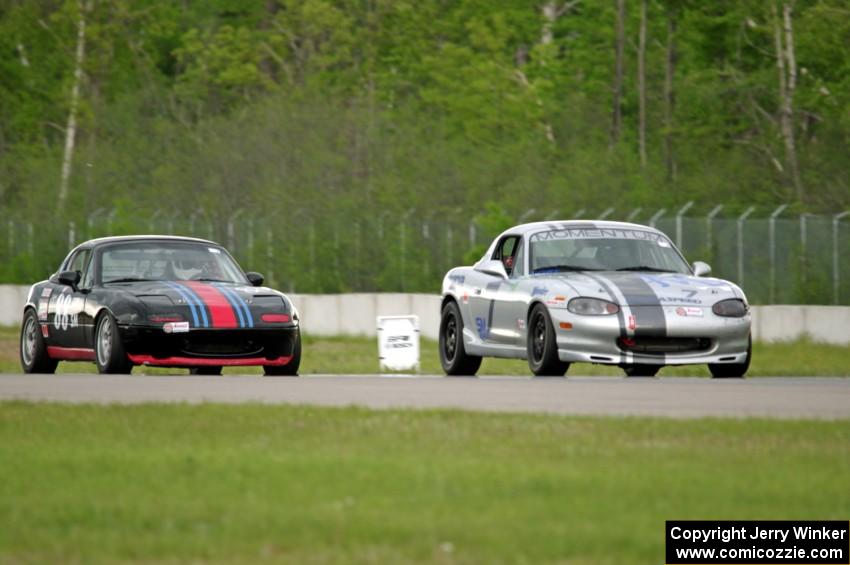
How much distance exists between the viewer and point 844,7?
41000 millimetres

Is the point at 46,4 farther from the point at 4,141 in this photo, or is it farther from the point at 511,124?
the point at 511,124

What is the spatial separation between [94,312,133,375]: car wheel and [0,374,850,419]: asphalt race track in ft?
1.34

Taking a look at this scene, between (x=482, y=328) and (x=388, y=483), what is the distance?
31.4 feet

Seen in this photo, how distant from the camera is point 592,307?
1712 centimetres

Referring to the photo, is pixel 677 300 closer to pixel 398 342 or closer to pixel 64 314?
pixel 398 342

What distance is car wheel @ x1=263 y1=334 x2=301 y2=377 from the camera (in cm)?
1888

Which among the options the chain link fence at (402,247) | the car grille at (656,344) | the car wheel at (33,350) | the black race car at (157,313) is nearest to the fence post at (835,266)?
the chain link fence at (402,247)

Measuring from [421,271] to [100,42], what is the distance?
27533 millimetres

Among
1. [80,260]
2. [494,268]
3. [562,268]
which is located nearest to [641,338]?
[562,268]

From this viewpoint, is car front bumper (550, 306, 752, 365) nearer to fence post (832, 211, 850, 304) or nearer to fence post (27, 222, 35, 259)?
fence post (832, 211, 850, 304)

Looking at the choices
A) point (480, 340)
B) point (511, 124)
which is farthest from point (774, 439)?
point (511, 124)

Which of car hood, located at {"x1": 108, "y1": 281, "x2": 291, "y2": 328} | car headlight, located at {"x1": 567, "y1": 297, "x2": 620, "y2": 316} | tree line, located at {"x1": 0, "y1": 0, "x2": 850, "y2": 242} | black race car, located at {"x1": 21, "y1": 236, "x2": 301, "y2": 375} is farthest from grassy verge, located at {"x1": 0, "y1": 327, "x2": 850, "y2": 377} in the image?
tree line, located at {"x1": 0, "y1": 0, "x2": 850, "y2": 242}

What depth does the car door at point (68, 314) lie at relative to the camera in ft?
62.8

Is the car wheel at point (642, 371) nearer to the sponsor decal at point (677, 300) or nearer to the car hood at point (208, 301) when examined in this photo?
the sponsor decal at point (677, 300)
